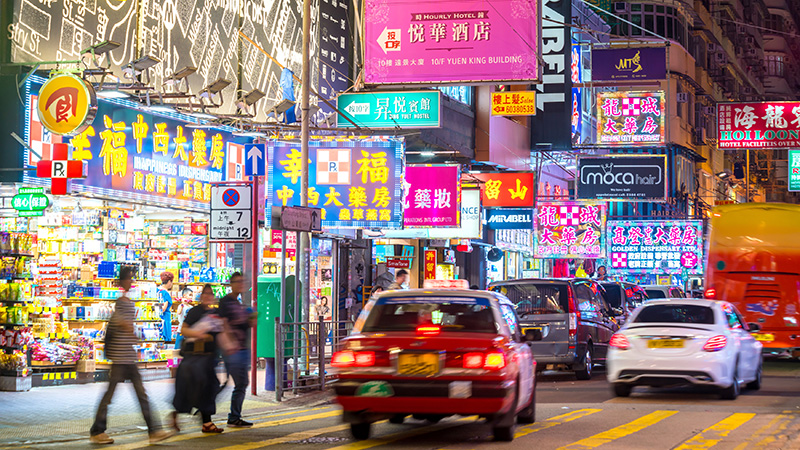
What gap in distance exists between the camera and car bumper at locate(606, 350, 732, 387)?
16.3 meters

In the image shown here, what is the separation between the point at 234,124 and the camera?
880 inches

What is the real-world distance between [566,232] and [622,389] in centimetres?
2426

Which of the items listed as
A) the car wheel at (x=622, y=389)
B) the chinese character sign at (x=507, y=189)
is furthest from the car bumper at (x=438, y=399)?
the chinese character sign at (x=507, y=189)

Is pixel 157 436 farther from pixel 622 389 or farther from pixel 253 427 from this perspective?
pixel 622 389

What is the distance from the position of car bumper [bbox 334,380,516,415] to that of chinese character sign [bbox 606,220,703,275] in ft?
118

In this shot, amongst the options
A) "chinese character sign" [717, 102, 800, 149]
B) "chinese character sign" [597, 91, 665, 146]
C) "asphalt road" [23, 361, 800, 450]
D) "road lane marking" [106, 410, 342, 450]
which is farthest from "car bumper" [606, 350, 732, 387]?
"chinese character sign" [597, 91, 665, 146]

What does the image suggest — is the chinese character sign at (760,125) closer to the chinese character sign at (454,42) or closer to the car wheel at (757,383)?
the car wheel at (757,383)

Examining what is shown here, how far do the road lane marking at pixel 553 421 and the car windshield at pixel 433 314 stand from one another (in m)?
1.33

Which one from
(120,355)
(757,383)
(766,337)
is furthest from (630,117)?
(120,355)

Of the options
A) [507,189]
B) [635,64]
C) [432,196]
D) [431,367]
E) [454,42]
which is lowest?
[431,367]

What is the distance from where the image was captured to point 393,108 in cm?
2300

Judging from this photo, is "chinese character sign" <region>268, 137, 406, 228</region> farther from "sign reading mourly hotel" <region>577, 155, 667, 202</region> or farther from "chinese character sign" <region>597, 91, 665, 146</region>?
"chinese character sign" <region>597, 91, 665, 146</region>

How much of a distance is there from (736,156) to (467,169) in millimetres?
46108

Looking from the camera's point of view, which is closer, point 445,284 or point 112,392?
point 112,392
